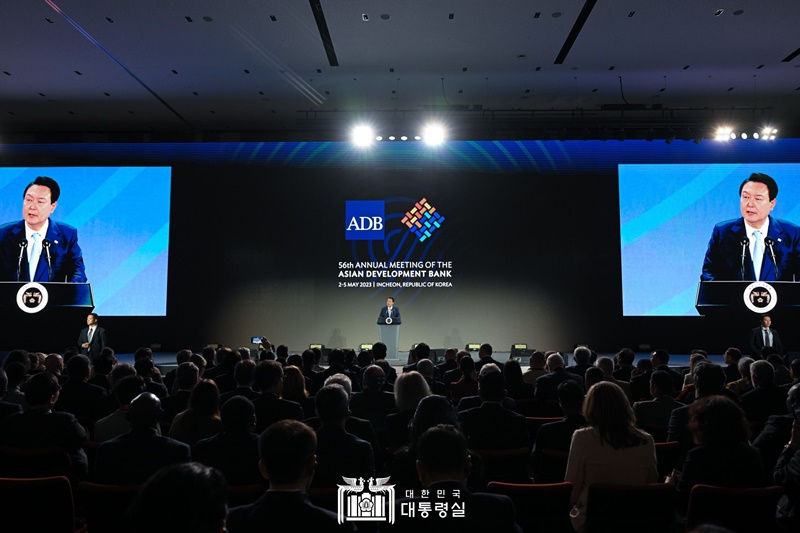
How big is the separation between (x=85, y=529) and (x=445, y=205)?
1074 cm

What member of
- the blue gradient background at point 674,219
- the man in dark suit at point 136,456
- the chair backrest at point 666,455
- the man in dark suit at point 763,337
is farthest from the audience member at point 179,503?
the blue gradient background at point 674,219

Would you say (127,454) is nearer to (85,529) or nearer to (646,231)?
(85,529)

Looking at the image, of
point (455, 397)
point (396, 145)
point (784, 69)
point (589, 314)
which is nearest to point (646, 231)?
A: point (589, 314)

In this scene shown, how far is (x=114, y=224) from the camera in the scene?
1273 cm

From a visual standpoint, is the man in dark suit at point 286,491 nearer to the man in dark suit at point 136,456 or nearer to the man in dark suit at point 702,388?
the man in dark suit at point 136,456

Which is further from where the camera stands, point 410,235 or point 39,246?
point 410,235

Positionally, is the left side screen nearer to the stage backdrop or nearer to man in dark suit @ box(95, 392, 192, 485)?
the stage backdrop

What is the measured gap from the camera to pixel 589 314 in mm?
12664

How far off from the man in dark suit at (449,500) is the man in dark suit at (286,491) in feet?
0.83

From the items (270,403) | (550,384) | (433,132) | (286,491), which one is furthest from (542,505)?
(433,132)

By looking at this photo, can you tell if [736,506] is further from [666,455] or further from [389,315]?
[389,315]

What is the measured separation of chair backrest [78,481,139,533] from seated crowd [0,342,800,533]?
0.21m

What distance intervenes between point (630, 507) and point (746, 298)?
12.0 meters

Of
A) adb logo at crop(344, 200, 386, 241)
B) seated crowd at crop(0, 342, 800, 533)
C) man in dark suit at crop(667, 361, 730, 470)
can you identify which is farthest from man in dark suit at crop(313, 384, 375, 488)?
adb logo at crop(344, 200, 386, 241)
